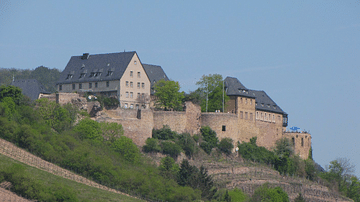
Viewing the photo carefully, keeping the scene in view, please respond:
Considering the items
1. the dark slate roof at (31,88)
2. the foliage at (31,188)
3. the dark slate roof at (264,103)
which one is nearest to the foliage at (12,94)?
the dark slate roof at (31,88)

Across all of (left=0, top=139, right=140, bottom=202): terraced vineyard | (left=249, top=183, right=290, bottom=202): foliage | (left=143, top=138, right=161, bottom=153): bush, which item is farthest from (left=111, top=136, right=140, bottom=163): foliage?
(left=249, top=183, right=290, bottom=202): foliage

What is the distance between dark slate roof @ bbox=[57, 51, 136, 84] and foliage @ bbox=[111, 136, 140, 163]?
10217 mm

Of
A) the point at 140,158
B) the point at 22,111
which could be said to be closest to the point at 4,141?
the point at 22,111

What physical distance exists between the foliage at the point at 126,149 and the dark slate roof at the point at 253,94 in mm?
21113

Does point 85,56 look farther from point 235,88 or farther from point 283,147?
point 283,147

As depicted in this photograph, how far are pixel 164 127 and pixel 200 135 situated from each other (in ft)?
18.9

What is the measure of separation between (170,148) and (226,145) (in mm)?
9528

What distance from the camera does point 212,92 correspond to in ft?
346

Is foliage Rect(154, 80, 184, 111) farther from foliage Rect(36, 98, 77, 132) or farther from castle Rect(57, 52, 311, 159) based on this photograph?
foliage Rect(36, 98, 77, 132)

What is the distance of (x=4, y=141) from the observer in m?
84.1

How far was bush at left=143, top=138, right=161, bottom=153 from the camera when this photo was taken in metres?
91.4

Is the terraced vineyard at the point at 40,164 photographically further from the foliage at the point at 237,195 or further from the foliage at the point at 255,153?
the foliage at the point at 255,153

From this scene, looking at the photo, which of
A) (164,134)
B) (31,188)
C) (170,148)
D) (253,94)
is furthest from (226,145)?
(31,188)

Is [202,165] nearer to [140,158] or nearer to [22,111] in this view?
[140,158]
